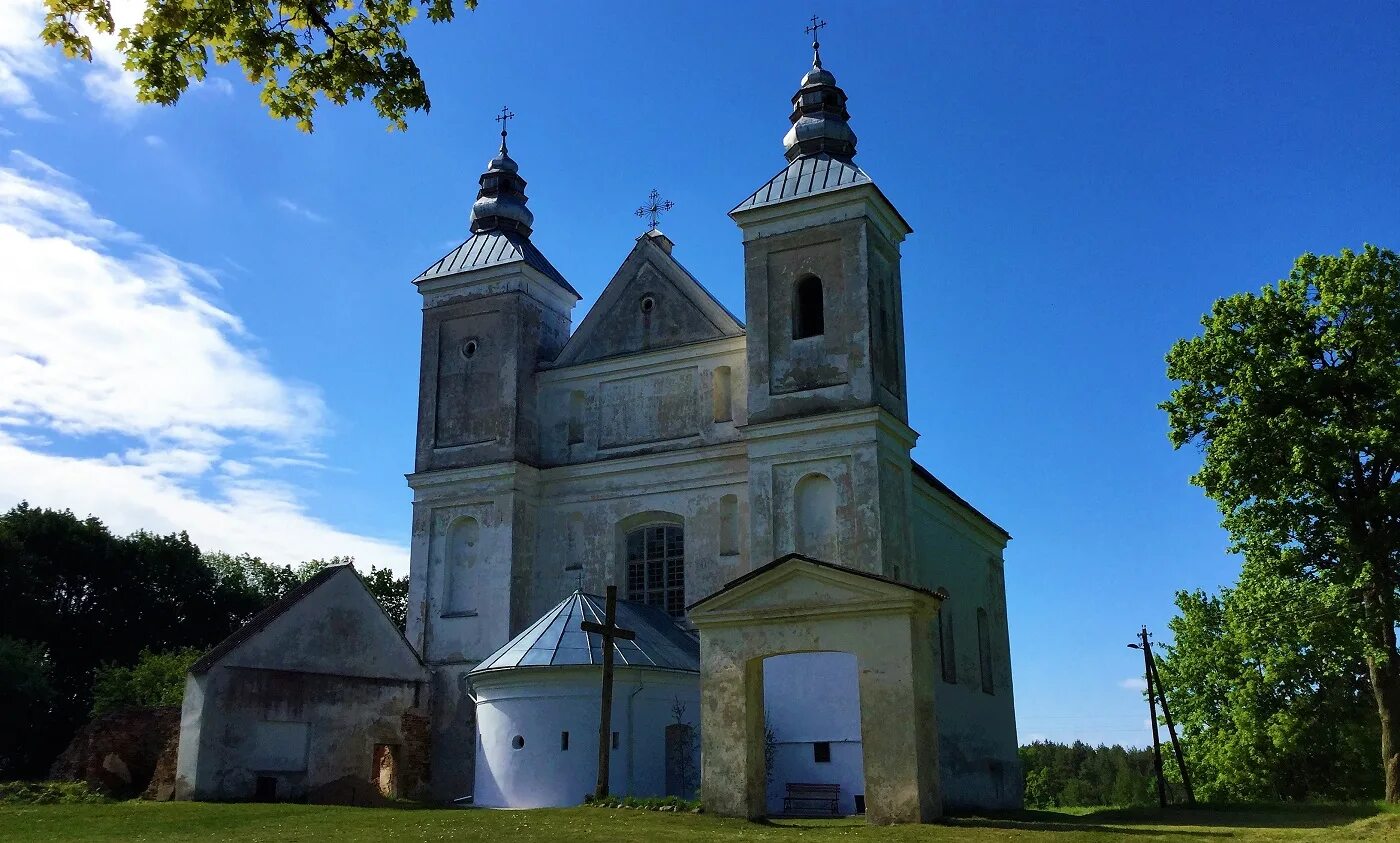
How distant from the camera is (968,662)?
30188 millimetres

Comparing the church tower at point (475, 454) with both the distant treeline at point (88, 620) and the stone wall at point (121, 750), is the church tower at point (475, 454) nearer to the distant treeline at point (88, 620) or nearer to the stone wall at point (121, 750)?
the stone wall at point (121, 750)

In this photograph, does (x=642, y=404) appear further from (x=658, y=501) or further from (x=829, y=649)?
(x=829, y=649)

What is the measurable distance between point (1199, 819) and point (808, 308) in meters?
13.2

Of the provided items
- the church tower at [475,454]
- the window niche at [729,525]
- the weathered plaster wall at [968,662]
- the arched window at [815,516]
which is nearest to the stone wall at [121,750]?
the church tower at [475,454]

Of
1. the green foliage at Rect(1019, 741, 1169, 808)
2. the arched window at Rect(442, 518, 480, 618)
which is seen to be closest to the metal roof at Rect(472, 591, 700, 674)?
the arched window at Rect(442, 518, 480, 618)

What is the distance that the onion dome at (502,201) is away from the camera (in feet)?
108

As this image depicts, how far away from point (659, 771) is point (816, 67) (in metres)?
18.1

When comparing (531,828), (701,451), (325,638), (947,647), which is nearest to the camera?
(531,828)

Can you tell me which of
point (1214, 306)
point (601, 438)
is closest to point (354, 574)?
point (601, 438)

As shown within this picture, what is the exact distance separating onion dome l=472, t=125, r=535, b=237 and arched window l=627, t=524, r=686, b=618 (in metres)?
10.1

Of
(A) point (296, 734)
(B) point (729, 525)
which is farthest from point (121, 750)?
(B) point (729, 525)

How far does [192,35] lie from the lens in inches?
325

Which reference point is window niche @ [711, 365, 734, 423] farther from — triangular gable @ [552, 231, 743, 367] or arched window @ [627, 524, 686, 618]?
arched window @ [627, 524, 686, 618]

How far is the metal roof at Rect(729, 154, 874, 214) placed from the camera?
2703 cm
